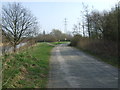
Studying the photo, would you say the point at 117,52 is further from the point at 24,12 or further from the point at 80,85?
the point at 80,85

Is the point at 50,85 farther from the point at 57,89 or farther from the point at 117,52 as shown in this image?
the point at 117,52

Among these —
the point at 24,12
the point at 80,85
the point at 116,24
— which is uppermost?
the point at 24,12

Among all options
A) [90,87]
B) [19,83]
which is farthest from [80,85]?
[19,83]

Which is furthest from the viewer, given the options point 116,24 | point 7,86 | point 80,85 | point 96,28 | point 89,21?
point 89,21

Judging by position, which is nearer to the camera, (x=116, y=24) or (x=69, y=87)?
(x=69, y=87)

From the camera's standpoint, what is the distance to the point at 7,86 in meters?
7.18

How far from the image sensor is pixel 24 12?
21828 mm

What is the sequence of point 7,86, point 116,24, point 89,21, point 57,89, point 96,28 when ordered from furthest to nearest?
point 89,21 → point 96,28 → point 116,24 → point 57,89 → point 7,86

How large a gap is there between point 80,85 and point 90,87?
21.3 inches

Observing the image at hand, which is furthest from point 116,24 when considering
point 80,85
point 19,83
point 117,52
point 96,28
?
point 96,28

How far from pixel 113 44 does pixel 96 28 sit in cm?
1254

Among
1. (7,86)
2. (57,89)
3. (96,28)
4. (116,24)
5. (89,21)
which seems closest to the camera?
(7,86)

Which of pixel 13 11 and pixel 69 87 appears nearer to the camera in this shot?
pixel 69 87

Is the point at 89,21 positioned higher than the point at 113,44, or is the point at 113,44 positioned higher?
the point at 89,21
